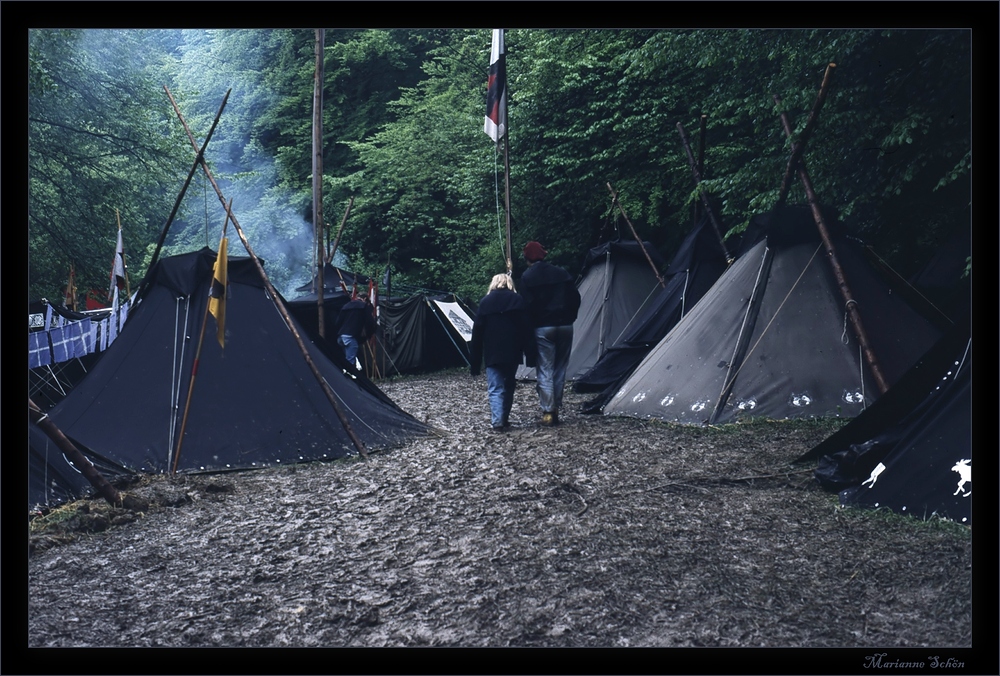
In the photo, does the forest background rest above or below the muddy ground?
above

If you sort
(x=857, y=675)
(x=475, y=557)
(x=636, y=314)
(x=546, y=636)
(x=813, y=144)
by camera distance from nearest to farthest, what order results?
(x=857, y=675) → (x=546, y=636) → (x=475, y=557) → (x=813, y=144) → (x=636, y=314)

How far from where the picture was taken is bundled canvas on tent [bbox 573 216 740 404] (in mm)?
14797

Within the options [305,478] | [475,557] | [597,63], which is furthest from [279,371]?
[597,63]

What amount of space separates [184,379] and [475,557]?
207 inches

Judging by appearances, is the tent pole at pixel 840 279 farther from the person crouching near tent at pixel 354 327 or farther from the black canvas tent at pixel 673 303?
the person crouching near tent at pixel 354 327

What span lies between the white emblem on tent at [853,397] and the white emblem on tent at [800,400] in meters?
0.39

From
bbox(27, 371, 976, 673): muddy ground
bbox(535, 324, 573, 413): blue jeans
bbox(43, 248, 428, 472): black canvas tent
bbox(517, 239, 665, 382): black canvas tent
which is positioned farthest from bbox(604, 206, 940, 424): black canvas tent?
Result: bbox(517, 239, 665, 382): black canvas tent

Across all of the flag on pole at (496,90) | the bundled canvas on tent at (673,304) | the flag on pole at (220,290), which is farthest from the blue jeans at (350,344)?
the flag on pole at (220,290)

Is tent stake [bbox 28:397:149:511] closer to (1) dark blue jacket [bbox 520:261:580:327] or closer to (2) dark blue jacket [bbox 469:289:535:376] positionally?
(2) dark blue jacket [bbox 469:289:535:376]

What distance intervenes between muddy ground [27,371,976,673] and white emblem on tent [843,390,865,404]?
6.26 ft

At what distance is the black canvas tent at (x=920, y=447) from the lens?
6078 millimetres

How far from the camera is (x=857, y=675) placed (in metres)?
4.00

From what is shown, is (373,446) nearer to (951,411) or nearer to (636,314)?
(951,411)

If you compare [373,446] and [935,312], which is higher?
[935,312]
